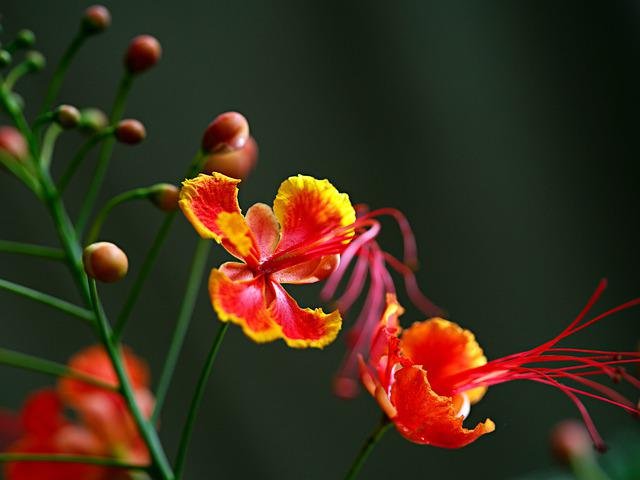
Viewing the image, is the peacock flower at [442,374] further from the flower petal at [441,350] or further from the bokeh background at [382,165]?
the bokeh background at [382,165]

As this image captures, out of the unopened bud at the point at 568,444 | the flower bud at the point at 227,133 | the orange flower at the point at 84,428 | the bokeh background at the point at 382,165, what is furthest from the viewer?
the bokeh background at the point at 382,165

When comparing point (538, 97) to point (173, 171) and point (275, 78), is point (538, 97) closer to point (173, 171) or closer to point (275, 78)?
point (275, 78)

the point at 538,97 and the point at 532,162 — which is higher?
the point at 538,97

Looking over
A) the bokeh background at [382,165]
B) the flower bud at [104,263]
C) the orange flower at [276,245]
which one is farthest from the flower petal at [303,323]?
the bokeh background at [382,165]

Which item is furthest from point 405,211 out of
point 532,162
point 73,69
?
point 73,69

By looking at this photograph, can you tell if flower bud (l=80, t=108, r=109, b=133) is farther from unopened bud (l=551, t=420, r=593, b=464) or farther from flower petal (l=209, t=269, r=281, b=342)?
unopened bud (l=551, t=420, r=593, b=464)

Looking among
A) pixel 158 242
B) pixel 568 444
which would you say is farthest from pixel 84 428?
pixel 568 444
